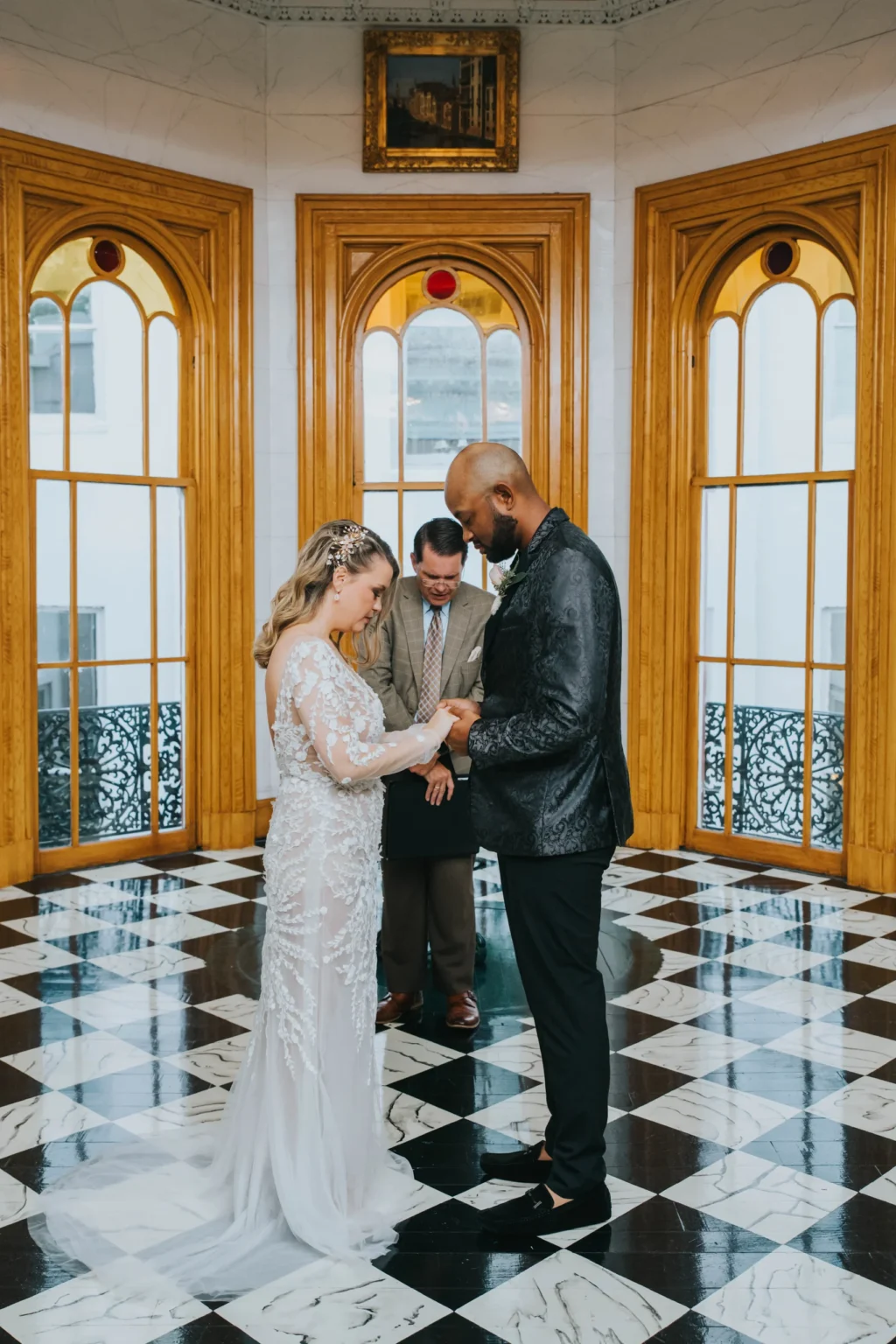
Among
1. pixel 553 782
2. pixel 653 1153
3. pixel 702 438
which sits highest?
pixel 702 438

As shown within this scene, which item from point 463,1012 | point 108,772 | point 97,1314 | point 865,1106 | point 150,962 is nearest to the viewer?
point 97,1314

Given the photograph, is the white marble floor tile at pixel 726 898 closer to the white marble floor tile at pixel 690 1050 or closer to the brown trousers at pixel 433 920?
the white marble floor tile at pixel 690 1050

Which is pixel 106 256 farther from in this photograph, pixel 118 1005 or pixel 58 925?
pixel 118 1005

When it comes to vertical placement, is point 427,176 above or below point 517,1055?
above

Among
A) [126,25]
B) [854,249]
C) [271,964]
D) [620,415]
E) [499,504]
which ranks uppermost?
[126,25]

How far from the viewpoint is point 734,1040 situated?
413cm

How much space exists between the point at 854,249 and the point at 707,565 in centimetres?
183

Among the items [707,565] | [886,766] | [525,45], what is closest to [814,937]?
[886,766]

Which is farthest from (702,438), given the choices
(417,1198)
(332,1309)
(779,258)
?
(332,1309)

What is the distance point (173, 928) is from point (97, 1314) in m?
3.03

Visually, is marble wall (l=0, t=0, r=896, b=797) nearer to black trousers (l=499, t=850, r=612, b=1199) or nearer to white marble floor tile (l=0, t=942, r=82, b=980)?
white marble floor tile (l=0, t=942, r=82, b=980)

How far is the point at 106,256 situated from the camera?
676 centimetres

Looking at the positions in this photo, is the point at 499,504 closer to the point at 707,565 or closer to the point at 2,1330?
the point at 2,1330

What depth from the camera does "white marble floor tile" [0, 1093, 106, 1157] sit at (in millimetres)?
3326
